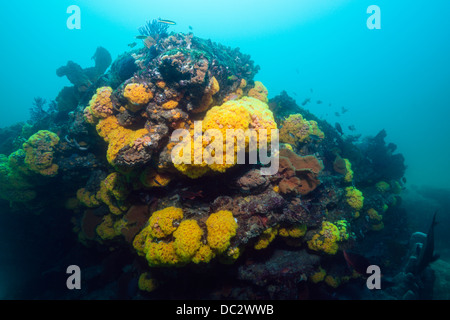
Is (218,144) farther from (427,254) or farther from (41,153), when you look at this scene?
(427,254)

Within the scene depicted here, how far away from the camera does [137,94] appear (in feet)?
13.1

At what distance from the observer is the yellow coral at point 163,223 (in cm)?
367

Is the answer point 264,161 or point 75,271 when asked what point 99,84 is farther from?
point 75,271

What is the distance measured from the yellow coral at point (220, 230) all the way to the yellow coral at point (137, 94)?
8.77 feet

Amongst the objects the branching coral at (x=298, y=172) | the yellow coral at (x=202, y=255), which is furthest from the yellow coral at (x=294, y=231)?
the yellow coral at (x=202, y=255)

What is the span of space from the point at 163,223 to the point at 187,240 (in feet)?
1.93

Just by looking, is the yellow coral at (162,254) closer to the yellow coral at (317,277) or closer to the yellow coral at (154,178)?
the yellow coral at (154,178)

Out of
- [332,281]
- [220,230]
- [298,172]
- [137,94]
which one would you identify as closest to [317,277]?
[332,281]

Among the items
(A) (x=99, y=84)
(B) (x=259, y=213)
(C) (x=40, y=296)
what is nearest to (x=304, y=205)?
(B) (x=259, y=213)

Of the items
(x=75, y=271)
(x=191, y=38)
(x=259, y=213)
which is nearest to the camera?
(x=259, y=213)

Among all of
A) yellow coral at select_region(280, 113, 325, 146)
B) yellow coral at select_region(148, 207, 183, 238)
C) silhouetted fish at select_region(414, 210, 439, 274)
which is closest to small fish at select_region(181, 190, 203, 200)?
yellow coral at select_region(148, 207, 183, 238)

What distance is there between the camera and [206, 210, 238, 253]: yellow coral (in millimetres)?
3443

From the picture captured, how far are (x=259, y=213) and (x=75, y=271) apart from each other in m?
7.23
